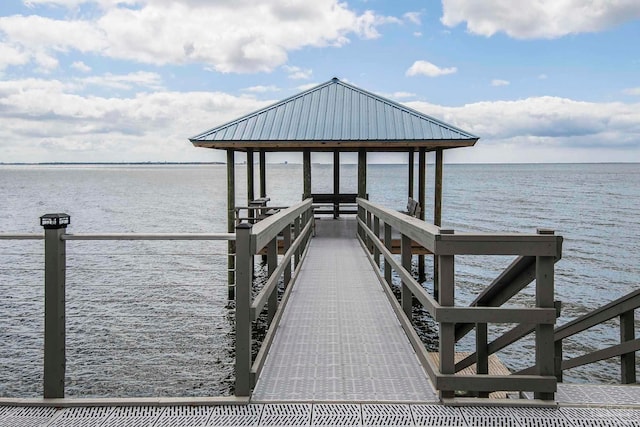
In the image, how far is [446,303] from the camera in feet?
11.2

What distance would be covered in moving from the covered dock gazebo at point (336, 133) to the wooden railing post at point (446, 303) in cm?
1017

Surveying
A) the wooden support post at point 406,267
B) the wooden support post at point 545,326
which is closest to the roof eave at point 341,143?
the wooden support post at point 406,267

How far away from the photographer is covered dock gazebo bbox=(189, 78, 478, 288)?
13789mm

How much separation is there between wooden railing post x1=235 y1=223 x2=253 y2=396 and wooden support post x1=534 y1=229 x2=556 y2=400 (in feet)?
5.67

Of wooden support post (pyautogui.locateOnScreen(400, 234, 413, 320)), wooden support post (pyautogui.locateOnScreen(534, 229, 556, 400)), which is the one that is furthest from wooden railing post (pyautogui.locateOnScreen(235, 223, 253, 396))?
wooden support post (pyautogui.locateOnScreen(400, 234, 413, 320))

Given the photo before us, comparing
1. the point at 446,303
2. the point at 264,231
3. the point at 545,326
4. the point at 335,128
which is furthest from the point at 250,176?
the point at 545,326

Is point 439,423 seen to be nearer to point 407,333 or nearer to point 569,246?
point 407,333

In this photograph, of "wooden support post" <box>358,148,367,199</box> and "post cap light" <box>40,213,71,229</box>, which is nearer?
"post cap light" <box>40,213,71,229</box>

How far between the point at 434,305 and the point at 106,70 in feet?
226

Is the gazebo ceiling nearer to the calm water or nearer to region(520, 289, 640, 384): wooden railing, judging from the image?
the calm water

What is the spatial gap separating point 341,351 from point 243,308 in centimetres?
124

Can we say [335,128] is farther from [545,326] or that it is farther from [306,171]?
[545,326]

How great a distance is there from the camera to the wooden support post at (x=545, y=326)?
331cm

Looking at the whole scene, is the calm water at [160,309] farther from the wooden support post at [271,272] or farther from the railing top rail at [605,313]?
the railing top rail at [605,313]
